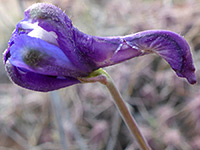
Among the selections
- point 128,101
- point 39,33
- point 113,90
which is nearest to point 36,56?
point 39,33

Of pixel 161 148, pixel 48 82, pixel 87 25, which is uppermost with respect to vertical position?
pixel 48 82

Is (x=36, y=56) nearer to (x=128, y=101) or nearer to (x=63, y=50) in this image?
(x=63, y=50)

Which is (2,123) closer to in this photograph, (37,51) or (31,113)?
(31,113)

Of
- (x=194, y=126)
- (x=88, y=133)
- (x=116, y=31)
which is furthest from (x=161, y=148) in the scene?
(x=116, y=31)

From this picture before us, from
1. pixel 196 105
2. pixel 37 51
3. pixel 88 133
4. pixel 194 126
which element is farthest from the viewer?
pixel 88 133

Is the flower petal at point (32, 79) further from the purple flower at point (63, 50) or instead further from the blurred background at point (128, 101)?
the blurred background at point (128, 101)

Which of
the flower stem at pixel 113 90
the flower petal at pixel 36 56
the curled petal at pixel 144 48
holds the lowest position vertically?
the flower stem at pixel 113 90

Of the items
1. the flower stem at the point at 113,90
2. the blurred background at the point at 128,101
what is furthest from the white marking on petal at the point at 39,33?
the blurred background at the point at 128,101
